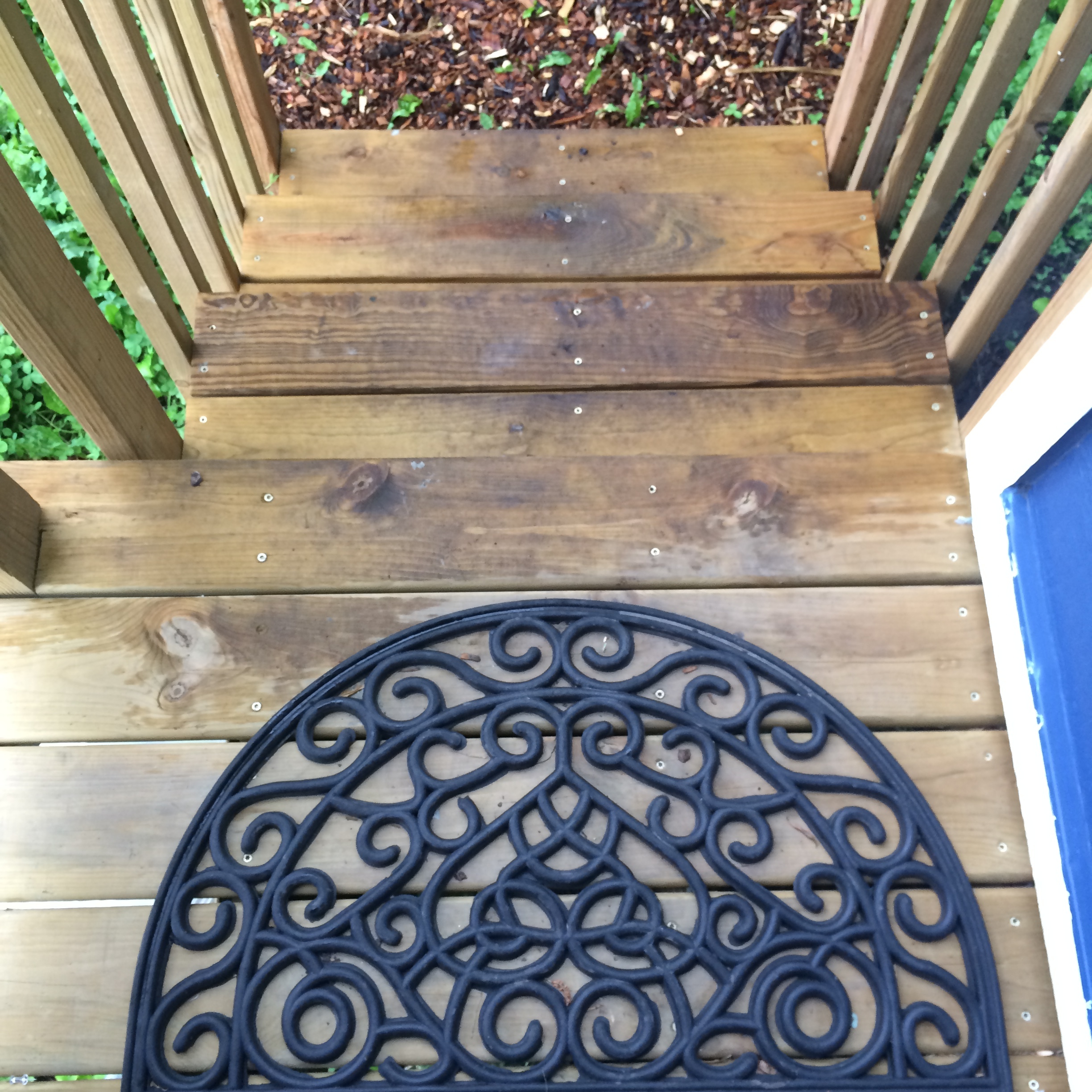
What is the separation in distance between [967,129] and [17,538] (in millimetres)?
1633

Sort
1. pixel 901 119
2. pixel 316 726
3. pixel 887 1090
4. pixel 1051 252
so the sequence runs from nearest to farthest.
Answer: pixel 887 1090 < pixel 316 726 < pixel 901 119 < pixel 1051 252

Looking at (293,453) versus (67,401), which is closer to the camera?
(67,401)

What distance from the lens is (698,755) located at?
1.34 meters

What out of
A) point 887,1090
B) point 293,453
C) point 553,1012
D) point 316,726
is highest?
point 293,453

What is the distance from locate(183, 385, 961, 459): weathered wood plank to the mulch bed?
4.65 feet

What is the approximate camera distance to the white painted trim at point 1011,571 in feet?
3.91

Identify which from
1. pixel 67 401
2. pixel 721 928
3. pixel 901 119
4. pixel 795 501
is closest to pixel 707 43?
pixel 901 119

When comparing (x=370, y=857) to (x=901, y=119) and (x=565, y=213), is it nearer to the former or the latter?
(x=565, y=213)

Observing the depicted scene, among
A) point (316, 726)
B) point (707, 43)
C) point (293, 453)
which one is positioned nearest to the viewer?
point (316, 726)

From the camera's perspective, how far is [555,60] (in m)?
2.77

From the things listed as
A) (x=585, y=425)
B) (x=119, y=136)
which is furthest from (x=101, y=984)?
(x=119, y=136)

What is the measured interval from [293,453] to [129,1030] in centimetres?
89

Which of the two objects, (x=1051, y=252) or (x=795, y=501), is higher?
(x=1051, y=252)

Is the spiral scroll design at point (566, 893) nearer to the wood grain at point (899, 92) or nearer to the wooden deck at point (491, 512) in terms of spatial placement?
the wooden deck at point (491, 512)
